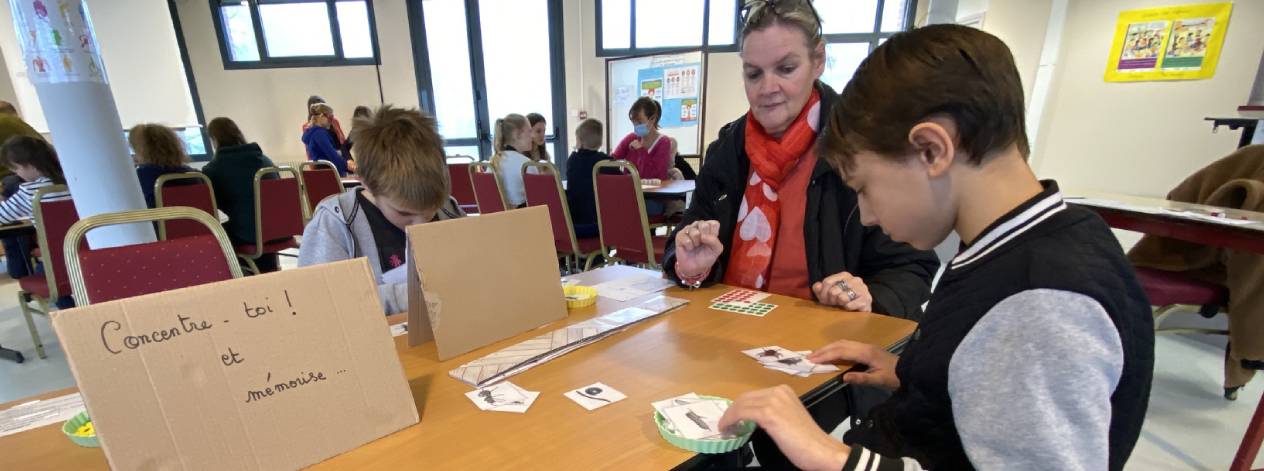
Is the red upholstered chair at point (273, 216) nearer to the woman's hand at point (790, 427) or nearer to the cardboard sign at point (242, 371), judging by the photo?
the cardboard sign at point (242, 371)

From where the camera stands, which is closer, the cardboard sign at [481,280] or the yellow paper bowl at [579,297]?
the cardboard sign at [481,280]

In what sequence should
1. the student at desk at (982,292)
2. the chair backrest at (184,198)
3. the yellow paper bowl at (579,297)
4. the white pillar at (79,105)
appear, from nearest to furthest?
1. the student at desk at (982,292)
2. the yellow paper bowl at (579,297)
3. the white pillar at (79,105)
4. the chair backrest at (184,198)

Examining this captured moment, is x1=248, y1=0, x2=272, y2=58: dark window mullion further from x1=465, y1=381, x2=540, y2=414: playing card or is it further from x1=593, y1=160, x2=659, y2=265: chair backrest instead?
x1=465, y1=381, x2=540, y2=414: playing card

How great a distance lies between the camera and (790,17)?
44.8 inches

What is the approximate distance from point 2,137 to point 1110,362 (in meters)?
5.54

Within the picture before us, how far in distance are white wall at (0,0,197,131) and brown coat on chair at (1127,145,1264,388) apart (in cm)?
805

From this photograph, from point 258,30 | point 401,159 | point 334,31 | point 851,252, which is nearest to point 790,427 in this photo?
point 851,252

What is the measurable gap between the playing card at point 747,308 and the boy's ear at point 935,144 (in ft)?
1.81

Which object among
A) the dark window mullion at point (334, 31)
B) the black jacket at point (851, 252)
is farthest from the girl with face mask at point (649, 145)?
the dark window mullion at point (334, 31)

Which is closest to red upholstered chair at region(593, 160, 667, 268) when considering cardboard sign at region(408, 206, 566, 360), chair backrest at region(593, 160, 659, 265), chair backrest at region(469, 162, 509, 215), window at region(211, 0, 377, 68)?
chair backrest at region(593, 160, 659, 265)

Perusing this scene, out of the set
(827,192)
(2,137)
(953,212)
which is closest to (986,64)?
(953,212)

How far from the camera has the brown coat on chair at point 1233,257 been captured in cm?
178

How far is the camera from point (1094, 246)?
54 cm

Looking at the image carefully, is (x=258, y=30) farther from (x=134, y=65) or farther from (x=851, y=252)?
(x=851, y=252)
